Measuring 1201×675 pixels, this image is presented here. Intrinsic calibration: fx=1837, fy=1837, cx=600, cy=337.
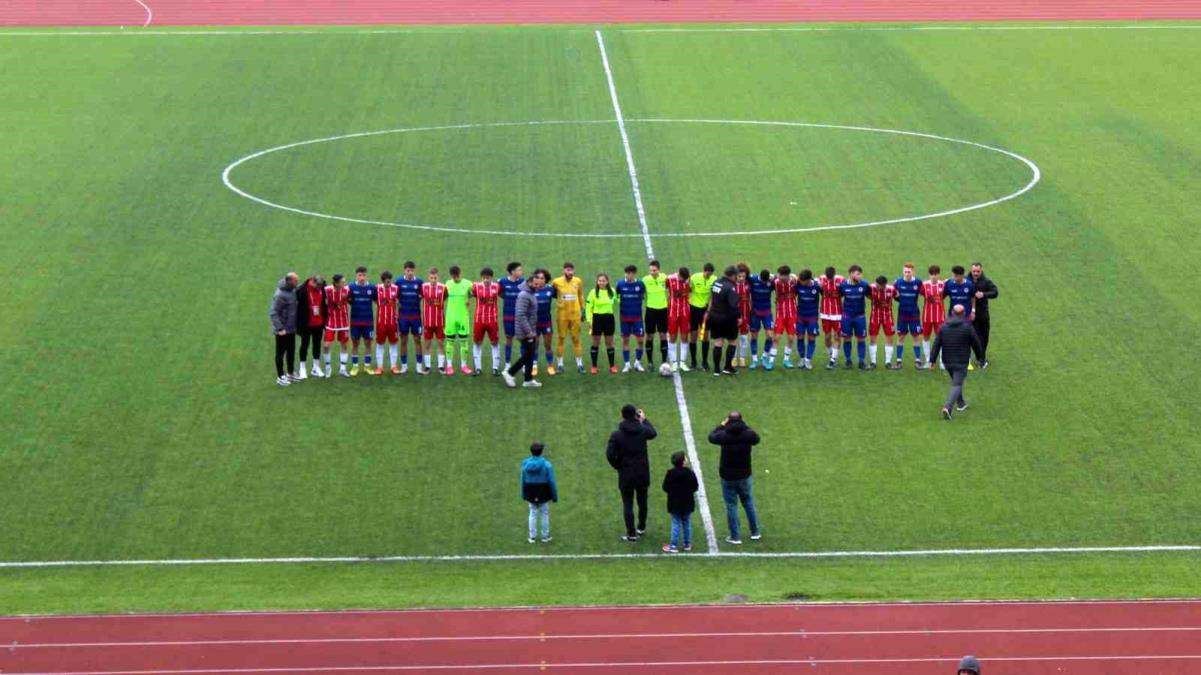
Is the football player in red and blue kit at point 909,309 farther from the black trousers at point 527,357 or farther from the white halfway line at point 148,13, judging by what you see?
the white halfway line at point 148,13

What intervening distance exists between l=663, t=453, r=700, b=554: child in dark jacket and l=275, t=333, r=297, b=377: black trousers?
7.21m

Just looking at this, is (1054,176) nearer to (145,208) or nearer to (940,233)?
(940,233)

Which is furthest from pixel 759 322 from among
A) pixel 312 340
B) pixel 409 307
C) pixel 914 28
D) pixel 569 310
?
pixel 914 28

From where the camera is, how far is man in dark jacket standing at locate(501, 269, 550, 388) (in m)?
25.0

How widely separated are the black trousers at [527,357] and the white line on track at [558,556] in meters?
5.30

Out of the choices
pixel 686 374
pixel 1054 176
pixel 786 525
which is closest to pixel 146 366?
pixel 686 374

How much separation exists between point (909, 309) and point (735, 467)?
6.87m

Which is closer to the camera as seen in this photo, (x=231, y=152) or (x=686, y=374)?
(x=686, y=374)

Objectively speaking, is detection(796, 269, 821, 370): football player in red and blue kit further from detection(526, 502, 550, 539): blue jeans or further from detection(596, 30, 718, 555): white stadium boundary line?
detection(526, 502, 550, 539): blue jeans

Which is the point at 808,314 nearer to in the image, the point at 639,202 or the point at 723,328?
the point at 723,328

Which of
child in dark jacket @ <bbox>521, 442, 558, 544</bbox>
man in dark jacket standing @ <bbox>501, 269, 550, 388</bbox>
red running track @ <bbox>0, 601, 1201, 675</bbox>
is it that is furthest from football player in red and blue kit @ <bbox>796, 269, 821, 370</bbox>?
red running track @ <bbox>0, 601, 1201, 675</bbox>

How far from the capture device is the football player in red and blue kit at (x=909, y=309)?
85.1 feet

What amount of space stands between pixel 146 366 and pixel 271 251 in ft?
18.7

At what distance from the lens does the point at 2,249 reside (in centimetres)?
3127
